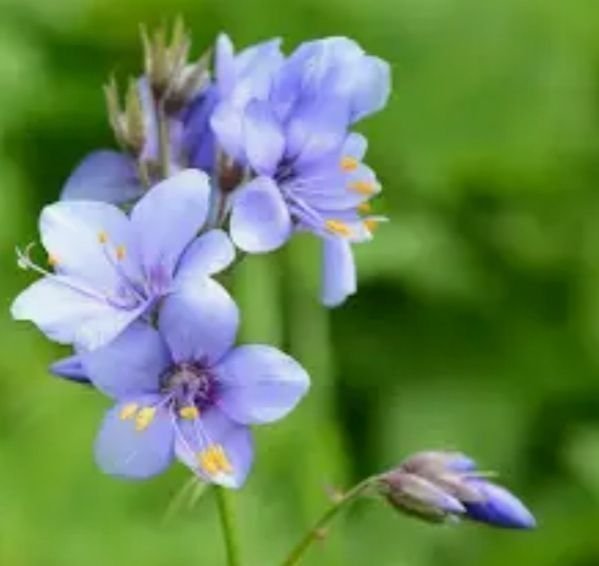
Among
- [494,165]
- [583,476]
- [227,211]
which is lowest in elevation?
[583,476]

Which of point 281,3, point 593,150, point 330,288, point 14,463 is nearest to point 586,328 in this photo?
point 593,150

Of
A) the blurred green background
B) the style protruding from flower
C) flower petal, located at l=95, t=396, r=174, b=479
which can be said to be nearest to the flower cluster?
flower petal, located at l=95, t=396, r=174, b=479

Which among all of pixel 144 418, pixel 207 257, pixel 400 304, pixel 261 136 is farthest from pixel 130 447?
pixel 400 304

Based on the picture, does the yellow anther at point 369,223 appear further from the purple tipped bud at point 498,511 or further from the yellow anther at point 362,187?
the purple tipped bud at point 498,511

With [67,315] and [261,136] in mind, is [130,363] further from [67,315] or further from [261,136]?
[261,136]

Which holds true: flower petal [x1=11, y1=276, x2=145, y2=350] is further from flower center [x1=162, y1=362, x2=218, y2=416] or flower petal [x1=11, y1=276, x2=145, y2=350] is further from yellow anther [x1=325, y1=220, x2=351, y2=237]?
yellow anther [x1=325, y1=220, x2=351, y2=237]

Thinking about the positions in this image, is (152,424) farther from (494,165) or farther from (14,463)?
(494,165)
